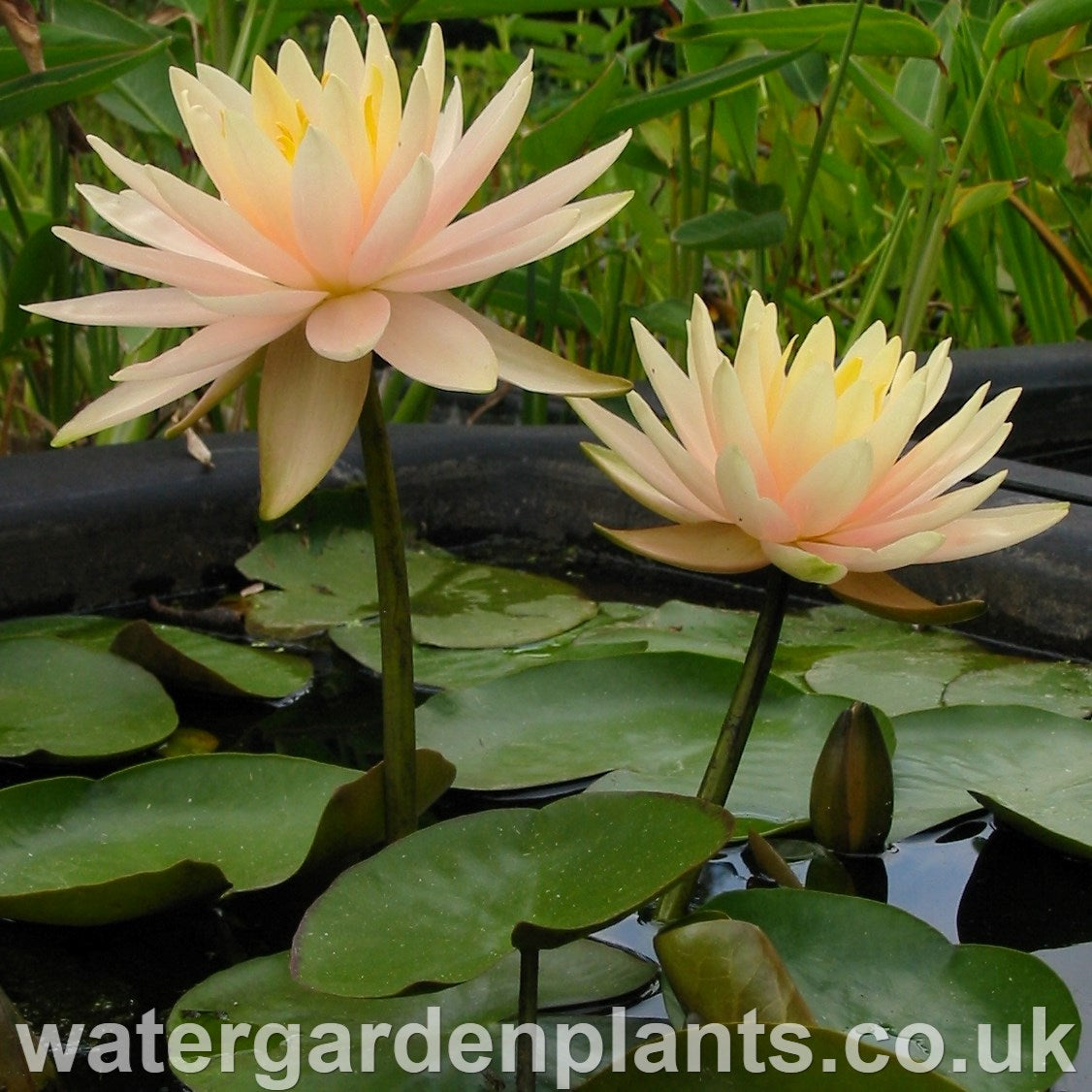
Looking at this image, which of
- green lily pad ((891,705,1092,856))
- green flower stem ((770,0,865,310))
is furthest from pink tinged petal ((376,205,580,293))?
green flower stem ((770,0,865,310))

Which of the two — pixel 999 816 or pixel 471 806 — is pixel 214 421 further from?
pixel 999 816

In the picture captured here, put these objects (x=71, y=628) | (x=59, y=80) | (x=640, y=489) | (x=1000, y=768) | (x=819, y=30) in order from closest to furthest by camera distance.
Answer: (x=640, y=489), (x=1000, y=768), (x=59, y=80), (x=71, y=628), (x=819, y=30)

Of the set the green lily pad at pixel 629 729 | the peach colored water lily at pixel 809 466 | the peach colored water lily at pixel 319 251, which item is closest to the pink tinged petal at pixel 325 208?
the peach colored water lily at pixel 319 251

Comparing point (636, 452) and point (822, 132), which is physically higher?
point (822, 132)

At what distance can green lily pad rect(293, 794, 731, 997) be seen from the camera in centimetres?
42

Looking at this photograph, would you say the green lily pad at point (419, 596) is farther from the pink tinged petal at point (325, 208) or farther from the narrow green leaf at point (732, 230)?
the pink tinged petal at point (325, 208)

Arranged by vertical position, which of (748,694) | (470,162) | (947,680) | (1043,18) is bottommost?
(947,680)

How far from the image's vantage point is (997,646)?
3.11 feet

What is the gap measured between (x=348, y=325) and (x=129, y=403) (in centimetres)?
10

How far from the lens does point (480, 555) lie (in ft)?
3.86

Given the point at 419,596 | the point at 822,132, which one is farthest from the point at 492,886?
the point at 822,132

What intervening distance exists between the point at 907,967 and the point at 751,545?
0.17m

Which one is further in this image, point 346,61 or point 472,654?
point 472,654

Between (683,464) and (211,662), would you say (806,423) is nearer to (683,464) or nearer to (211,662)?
(683,464)
